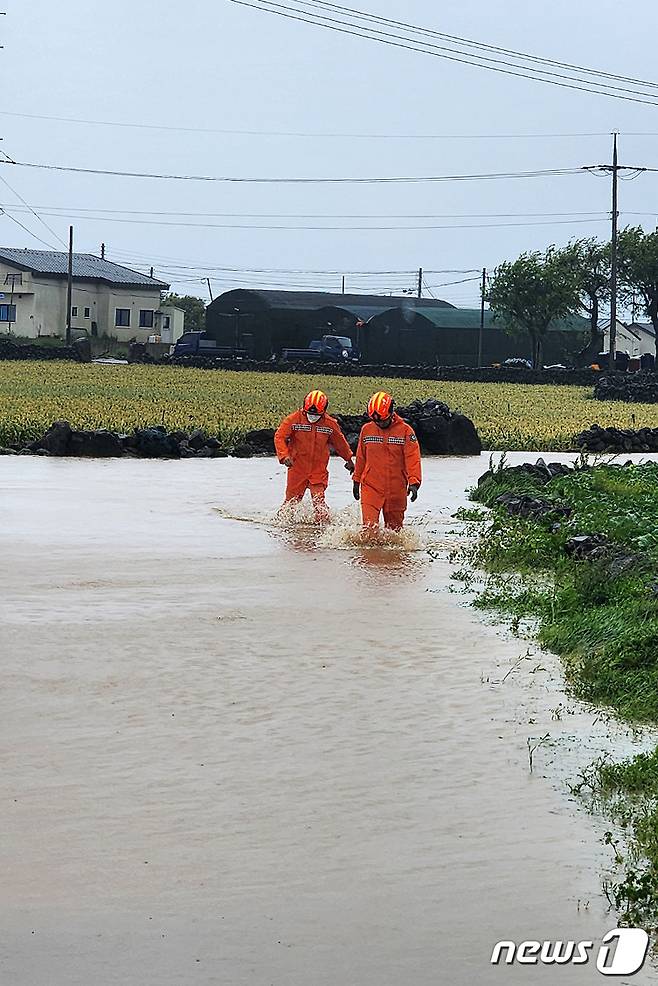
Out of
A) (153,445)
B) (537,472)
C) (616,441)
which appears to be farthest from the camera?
(616,441)

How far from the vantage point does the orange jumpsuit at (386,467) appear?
48.6ft

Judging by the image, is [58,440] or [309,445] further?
[58,440]

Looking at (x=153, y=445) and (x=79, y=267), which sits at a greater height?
(x=79, y=267)

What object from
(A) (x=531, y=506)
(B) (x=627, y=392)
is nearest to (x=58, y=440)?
(A) (x=531, y=506)

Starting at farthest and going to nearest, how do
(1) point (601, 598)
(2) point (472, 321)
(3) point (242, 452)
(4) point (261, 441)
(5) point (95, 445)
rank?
(2) point (472, 321), (4) point (261, 441), (3) point (242, 452), (5) point (95, 445), (1) point (601, 598)

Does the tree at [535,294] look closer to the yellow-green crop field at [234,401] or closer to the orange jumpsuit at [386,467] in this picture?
the yellow-green crop field at [234,401]

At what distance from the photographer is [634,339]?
112 m

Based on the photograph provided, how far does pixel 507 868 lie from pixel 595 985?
108 centimetres

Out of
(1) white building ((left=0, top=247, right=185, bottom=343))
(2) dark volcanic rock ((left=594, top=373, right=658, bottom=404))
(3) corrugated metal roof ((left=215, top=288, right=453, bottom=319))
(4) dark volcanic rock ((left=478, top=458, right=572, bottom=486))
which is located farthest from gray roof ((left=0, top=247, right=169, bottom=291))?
(4) dark volcanic rock ((left=478, top=458, right=572, bottom=486))

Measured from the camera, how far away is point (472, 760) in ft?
24.5

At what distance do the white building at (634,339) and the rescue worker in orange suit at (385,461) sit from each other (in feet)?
289

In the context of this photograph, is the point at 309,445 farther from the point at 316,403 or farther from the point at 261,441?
the point at 261,441

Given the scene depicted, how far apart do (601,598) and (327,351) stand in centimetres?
6530

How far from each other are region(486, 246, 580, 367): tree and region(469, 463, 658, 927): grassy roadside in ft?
211
